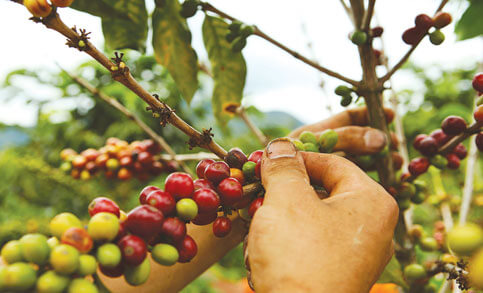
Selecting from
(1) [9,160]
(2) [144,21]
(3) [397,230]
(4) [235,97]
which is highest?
(2) [144,21]

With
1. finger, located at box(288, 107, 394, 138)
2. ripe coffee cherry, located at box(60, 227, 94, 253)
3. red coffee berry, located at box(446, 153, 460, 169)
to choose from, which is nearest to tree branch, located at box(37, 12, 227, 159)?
ripe coffee cherry, located at box(60, 227, 94, 253)

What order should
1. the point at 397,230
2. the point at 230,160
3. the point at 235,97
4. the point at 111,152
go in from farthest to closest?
the point at 111,152 → the point at 235,97 → the point at 397,230 → the point at 230,160

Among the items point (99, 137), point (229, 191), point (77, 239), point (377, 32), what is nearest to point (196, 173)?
point (229, 191)

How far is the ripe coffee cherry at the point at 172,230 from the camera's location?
740 mm

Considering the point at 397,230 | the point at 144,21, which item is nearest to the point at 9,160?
the point at 144,21

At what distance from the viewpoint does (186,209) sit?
29.8 inches

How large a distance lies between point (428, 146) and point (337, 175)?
0.67m

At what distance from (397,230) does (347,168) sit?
709 millimetres

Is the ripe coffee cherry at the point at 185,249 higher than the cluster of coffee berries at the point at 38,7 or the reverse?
the reverse

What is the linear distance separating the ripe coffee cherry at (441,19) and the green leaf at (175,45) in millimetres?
911

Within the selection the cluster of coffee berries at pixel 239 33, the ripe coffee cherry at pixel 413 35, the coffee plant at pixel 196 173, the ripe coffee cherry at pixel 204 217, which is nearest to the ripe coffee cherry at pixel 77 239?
the coffee plant at pixel 196 173

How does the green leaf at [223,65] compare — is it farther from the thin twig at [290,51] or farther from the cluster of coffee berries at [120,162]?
the cluster of coffee berries at [120,162]

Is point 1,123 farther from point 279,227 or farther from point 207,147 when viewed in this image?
point 279,227

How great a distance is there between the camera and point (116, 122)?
13.3 ft
